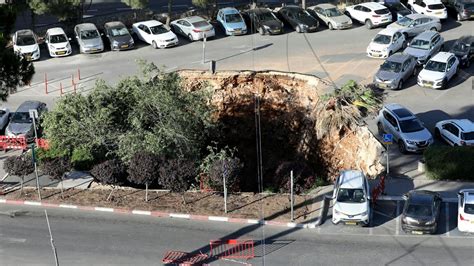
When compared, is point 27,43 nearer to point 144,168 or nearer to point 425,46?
point 144,168

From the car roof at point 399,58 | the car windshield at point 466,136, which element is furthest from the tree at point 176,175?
the car roof at point 399,58

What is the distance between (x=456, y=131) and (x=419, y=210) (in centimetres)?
851

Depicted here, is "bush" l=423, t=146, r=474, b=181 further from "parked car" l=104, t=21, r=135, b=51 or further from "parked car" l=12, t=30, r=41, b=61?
"parked car" l=12, t=30, r=41, b=61

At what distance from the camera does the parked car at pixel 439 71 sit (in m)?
39.9

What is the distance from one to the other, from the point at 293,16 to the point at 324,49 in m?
4.15

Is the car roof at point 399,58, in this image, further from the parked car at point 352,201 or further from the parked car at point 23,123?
the parked car at point 23,123

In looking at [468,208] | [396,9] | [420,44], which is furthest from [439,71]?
[468,208]

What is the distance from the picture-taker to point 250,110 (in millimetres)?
38688

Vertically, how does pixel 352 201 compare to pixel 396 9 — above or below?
below

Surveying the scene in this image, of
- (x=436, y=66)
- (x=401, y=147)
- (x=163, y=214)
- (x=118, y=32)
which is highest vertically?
(x=118, y=32)

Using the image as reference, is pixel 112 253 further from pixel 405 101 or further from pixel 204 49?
pixel 204 49

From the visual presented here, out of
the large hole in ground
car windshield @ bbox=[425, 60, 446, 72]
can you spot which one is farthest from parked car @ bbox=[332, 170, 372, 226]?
car windshield @ bbox=[425, 60, 446, 72]

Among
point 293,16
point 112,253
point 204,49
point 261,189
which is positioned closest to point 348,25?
point 293,16

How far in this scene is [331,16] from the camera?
4919 cm
